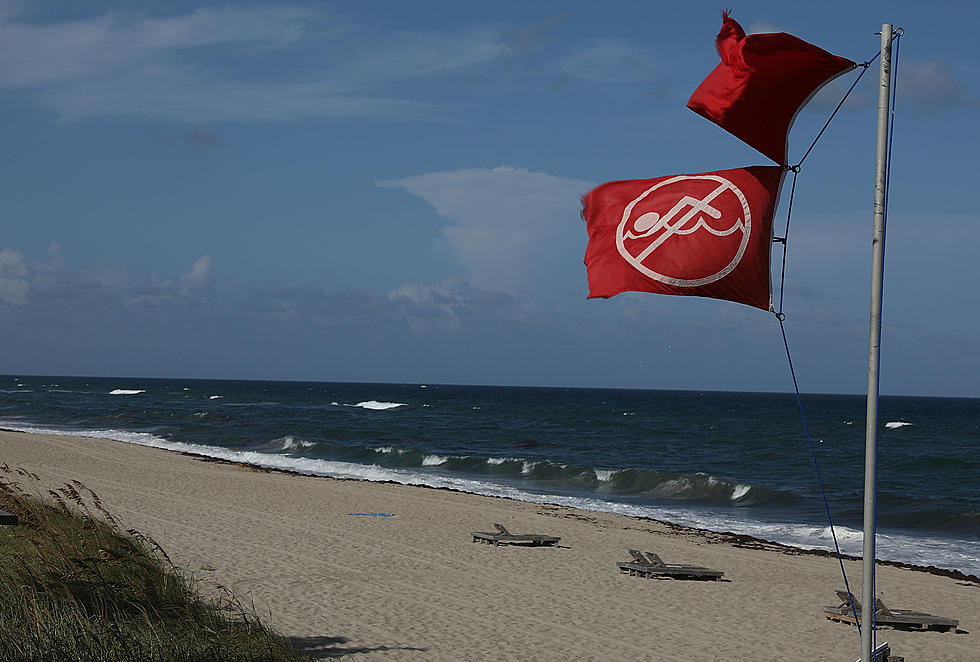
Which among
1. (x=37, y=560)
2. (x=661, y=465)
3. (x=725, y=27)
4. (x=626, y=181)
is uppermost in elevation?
(x=725, y=27)

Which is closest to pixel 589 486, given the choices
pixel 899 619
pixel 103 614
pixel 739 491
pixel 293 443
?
pixel 739 491

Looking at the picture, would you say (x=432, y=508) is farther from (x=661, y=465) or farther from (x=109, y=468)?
(x=661, y=465)

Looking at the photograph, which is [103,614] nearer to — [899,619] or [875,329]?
[875,329]

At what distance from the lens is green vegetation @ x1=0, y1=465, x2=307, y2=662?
244 inches

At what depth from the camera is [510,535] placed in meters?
16.8

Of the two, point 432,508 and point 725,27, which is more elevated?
point 725,27

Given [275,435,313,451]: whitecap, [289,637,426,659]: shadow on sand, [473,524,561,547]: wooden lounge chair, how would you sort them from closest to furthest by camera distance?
1. [289,637,426,659]: shadow on sand
2. [473,524,561,547]: wooden lounge chair
3. [275,435,313,451]: whitecap

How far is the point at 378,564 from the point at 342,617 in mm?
3573

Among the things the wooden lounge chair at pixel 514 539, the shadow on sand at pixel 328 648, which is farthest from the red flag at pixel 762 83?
the wooden lounge chair at pixel 514 539

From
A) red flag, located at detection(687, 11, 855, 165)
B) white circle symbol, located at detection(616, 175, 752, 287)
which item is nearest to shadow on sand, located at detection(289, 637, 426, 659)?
white circle symbol, located at detection(616, 175, 752, 287)

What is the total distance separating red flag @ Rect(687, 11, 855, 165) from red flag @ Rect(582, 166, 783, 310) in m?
0.26

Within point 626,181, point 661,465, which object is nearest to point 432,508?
point 626,181

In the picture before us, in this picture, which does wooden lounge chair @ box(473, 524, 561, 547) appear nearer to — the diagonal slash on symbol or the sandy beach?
the sandy beach

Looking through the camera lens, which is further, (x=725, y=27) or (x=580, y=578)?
(x=580, y=578)
